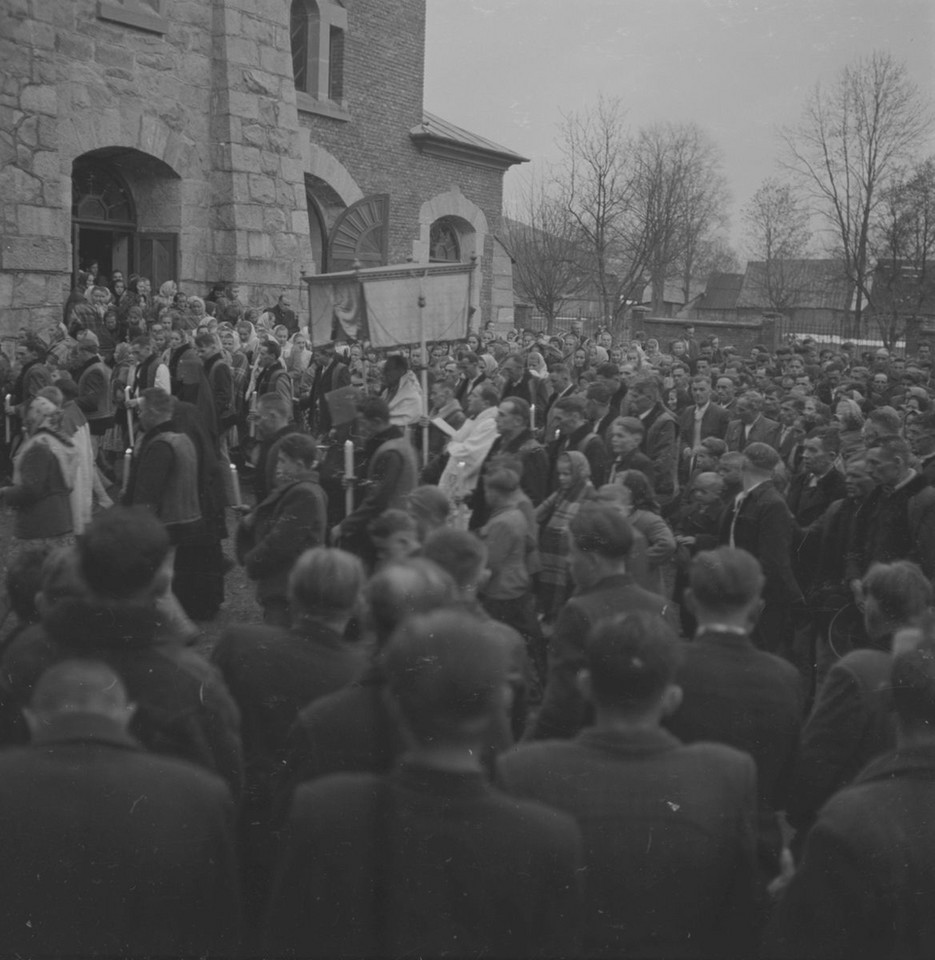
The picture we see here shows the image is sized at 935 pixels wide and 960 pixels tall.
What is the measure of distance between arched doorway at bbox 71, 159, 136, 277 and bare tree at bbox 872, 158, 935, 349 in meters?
16.9

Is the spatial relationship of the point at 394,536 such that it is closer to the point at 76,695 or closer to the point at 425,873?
the point at 76,695

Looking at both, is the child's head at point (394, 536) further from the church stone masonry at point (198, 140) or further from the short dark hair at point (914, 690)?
the church stone masonry at point (198, 140)

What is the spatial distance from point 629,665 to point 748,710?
92 centimetres

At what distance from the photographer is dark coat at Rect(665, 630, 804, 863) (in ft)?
10.8

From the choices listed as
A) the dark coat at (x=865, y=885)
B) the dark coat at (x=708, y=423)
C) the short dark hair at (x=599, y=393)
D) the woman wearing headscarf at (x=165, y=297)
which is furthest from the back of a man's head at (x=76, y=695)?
the woman wearing headscarf at (x=165, y=297)

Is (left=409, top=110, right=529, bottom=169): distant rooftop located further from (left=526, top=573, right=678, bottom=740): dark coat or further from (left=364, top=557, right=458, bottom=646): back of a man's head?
(left=364, top=557, right=458, bottom=646): back of a man's head

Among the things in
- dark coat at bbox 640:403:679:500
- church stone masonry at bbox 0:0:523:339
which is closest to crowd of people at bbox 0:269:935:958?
dark coat at bbox 640:403:679:500

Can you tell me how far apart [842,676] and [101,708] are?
7.01ft

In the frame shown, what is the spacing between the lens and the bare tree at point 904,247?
25.4m

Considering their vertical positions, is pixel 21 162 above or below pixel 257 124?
below

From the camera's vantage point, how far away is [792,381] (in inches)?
518

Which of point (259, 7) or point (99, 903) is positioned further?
point (259, 7)

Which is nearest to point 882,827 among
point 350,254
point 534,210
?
point 350,254

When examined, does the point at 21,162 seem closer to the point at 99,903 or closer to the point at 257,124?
the point at 257,124
